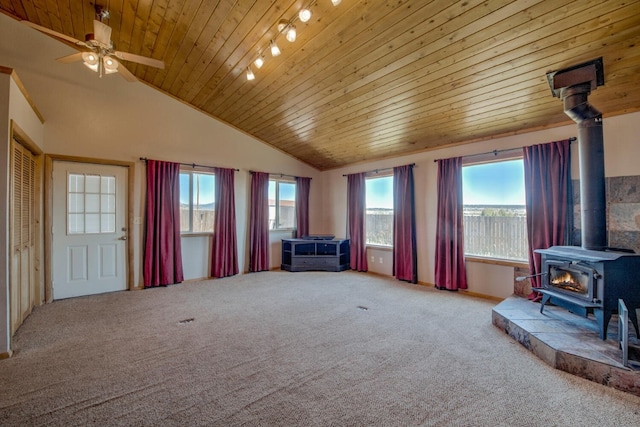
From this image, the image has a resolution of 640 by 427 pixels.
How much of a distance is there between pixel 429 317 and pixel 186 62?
4.76 metres

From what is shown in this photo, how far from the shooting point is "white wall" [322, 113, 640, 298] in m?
3.21

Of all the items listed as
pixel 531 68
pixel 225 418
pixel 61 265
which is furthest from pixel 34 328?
pixel 531 68

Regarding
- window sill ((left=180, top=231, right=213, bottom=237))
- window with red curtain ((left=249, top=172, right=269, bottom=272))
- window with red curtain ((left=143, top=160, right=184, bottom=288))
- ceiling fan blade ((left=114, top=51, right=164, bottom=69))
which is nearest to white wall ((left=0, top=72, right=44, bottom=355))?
ceiling fan blade ((left=114, top=51, right=164, bottom=69))

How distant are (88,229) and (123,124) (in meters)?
1.77

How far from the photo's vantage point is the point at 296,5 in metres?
2.74

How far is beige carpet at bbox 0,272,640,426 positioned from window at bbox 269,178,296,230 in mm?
2995

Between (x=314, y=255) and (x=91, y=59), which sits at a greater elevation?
(x=91, y=59)

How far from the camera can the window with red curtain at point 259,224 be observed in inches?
237

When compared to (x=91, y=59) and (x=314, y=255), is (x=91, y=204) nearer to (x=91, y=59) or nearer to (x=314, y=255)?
(x=91, y=59)

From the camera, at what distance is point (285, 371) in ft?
7.44

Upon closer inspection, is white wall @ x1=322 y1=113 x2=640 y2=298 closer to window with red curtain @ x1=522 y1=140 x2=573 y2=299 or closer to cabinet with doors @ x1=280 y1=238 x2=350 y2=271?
window with red curtain @ x1=522 y1=140 x2=573 y2=299

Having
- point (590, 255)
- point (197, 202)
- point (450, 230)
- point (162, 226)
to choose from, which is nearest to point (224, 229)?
point (197, 202)

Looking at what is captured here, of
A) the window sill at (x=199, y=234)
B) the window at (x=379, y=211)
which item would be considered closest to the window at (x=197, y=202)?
the window sill at (x=199, y=234)

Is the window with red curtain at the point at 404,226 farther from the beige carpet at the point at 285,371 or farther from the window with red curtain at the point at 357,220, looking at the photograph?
the beige carpet at the point at 285,371
